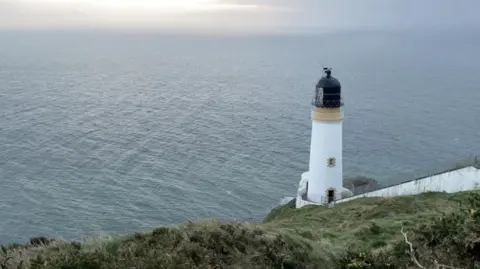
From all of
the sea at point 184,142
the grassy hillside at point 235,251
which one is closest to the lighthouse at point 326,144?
the sea at point 184,142

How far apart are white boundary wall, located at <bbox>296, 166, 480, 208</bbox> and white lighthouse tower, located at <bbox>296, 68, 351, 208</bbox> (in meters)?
3.29

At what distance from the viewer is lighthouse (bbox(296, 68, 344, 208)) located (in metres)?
27.3

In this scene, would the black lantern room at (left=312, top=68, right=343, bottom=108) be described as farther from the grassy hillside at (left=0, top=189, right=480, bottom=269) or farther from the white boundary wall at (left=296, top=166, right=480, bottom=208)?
the grassy hillside at (left=0, top=189, right=480, bottom=269)

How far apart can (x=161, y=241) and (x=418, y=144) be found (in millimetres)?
46035

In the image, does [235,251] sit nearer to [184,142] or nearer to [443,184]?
[443,184]

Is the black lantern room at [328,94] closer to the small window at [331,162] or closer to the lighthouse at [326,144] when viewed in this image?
the lighthouse at [326,144]

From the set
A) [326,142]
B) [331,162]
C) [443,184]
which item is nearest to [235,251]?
[443,184]

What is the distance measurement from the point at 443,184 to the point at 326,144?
21.7ft

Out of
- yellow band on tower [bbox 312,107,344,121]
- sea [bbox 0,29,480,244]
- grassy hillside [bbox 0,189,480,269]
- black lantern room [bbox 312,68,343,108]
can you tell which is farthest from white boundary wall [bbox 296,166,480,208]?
grassy hillside [bbox 0,189,480,269]

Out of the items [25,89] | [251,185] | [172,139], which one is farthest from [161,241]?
[25,89]

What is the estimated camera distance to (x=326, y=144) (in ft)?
90.6

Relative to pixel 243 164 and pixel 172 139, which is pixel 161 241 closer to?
pixel 243 164

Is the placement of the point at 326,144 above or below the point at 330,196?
above

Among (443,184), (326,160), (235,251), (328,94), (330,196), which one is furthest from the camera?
(330,196)
